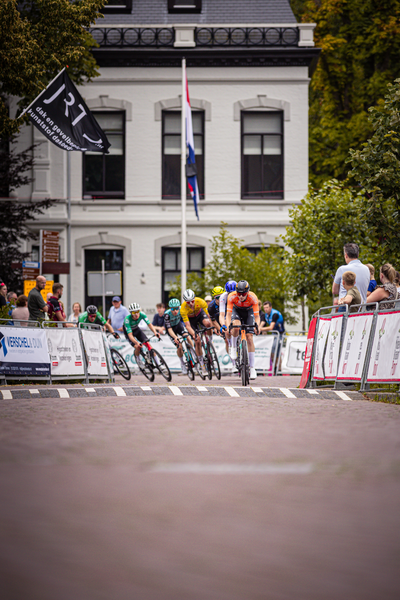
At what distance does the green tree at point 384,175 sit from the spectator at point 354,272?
5.29 meters

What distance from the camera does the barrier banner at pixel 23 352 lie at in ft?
51.8

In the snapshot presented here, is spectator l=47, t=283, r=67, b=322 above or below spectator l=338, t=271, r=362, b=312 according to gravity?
below

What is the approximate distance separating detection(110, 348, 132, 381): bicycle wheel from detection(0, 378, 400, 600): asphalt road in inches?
434

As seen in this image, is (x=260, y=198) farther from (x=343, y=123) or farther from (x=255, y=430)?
(x=255, y=430)

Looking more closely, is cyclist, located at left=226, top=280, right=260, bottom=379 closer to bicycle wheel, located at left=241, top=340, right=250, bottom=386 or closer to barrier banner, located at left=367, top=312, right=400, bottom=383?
bicycle wheel, located at left=241, top=340, right=250, bottom=386

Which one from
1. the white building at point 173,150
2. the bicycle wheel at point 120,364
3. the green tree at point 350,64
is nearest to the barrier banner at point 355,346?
the bicycle wheel at point 120,364

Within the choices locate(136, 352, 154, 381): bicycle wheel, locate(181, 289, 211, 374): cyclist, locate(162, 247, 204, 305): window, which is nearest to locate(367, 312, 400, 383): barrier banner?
locate(181, 289, 211, 374): cyclist

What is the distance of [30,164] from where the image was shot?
28.4 meters

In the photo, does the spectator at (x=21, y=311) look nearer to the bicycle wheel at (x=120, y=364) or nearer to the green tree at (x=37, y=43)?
the bicycle wheel at (x=120, y=364)

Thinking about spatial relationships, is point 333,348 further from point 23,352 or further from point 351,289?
point 23,352

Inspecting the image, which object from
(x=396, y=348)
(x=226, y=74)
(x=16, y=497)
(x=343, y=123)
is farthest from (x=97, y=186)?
(x=16, y=497)

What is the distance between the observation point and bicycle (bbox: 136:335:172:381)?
18266 millimetres

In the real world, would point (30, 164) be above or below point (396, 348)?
above

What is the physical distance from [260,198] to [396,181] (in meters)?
13.0
